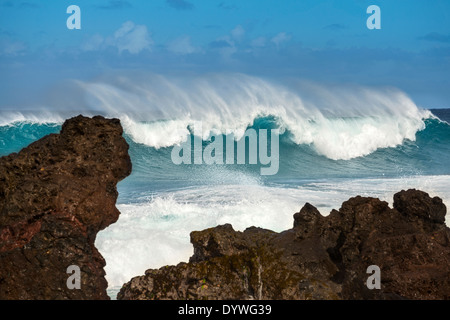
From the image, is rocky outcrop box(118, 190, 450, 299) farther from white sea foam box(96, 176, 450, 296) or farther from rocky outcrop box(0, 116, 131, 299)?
white sea foam box(96, 176, 450, 296)

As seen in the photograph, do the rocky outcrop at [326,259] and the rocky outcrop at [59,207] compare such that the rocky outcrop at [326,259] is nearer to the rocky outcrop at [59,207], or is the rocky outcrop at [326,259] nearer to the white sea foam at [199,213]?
the rocky outcrop at [59,207]

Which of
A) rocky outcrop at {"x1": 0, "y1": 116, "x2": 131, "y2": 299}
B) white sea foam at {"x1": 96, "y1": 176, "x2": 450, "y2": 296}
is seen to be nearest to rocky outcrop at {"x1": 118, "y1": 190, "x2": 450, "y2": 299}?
rocky outcrop at {"x1": 0, "y1": 116, "x2": 131, "y2": 299}

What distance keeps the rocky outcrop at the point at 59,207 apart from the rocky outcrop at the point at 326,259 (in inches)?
27.9

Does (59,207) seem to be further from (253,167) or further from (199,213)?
(253,167)

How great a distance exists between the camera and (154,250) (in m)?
9.14

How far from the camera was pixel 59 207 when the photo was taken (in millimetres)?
5574

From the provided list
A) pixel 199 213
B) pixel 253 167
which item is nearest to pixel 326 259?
pixel 199 213

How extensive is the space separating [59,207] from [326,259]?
281cm

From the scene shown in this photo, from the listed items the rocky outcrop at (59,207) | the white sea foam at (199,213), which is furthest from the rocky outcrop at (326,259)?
the white sea foam at (199,213)

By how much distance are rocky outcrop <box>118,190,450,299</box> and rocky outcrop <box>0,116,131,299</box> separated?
0.71 meters

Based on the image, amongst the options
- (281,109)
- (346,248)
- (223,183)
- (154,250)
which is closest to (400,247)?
(346,248)

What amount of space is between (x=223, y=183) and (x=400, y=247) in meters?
12.6

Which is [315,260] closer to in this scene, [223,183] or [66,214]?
[66,214]

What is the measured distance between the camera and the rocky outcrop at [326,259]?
17.4ft
